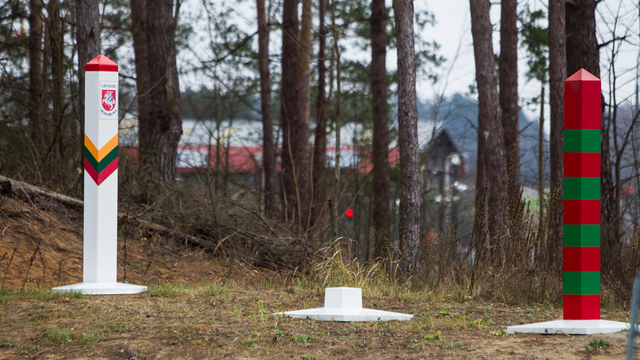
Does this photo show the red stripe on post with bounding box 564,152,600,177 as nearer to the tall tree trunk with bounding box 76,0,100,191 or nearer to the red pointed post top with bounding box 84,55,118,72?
the red pointed post top with bounding box 84,55,118,72

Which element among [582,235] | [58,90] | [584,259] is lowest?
[584,259]

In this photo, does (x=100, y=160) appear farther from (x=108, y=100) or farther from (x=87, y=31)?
(x=87, y=31)

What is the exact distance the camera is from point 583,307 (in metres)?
3.91

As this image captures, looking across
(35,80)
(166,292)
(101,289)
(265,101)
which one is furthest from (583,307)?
(265,101)

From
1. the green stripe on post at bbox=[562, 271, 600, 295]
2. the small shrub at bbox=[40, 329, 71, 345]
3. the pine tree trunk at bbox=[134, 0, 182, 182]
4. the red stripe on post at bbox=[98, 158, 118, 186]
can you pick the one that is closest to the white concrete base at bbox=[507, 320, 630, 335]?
the green stripe on post at bbox=[562, 271, 600, 295]

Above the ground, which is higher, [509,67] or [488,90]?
[509,67]

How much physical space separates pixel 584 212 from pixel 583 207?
0.12ft

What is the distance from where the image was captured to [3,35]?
1191cm

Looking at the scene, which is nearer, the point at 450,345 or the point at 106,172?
the point at 450,345

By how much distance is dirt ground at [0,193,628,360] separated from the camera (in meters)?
3.44

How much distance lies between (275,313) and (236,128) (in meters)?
18.4

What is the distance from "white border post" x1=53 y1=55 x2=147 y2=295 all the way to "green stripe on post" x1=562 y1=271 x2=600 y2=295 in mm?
4096

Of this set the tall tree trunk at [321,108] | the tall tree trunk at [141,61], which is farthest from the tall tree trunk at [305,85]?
the tall tree trunk at [141,61]

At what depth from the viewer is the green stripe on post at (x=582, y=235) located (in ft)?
12.9
